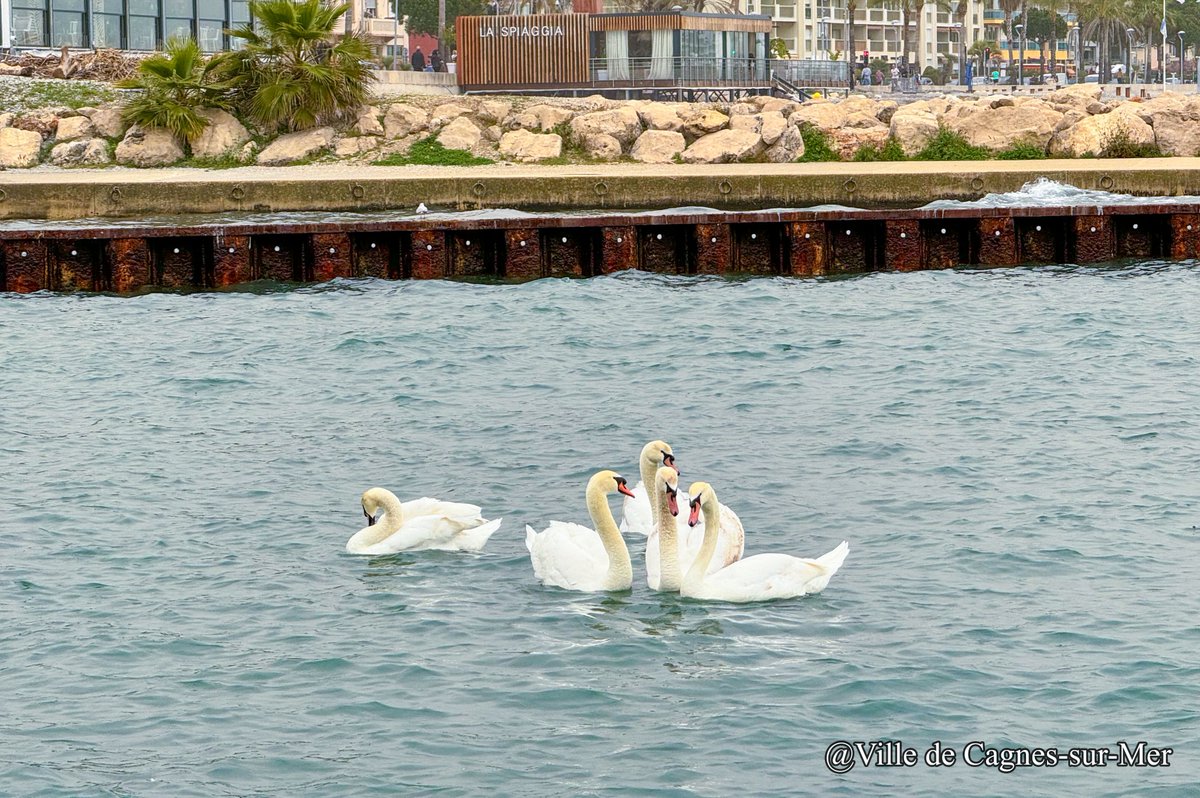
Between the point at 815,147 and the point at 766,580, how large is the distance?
30.6m

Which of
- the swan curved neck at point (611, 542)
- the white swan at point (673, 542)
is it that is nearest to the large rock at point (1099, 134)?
the white swan at point (673, 542)

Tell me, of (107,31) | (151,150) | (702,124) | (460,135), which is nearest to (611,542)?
(460,135)

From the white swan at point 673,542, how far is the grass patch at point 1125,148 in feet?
97.5

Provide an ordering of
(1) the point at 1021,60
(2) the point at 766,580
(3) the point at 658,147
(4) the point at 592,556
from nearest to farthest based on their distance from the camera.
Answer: (2) the point at 766,580 < (4) the point at 592,556 < (3) the point at 658,147 < (1) the point at 1021,60

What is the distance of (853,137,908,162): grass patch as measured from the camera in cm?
3916

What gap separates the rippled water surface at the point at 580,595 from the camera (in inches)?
322

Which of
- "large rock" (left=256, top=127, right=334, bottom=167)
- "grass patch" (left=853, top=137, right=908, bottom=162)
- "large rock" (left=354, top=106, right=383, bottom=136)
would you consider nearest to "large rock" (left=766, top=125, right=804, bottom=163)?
"grass patch" (left=853, top=137, right=908, bottom=162)

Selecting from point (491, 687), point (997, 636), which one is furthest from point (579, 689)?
point (997, 636)

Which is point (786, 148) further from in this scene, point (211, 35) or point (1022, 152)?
point (211, 35)

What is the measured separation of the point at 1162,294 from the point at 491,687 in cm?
1685

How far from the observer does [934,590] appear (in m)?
10.3

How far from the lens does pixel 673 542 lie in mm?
10328

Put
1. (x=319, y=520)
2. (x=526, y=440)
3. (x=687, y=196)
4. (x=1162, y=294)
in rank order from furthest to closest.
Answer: (x=687, y=196) → (x=1162, y=294) → (x=526, y=440) → (x=319, y=520)

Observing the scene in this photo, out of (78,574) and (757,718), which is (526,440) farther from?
(757,718)
